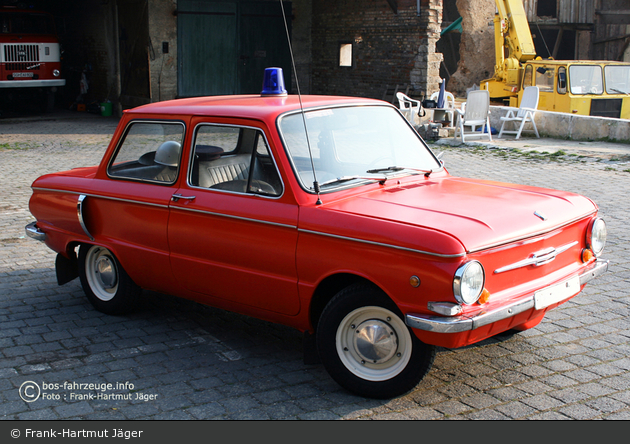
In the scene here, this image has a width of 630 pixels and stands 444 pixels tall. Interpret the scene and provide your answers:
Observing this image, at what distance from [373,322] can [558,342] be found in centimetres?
160

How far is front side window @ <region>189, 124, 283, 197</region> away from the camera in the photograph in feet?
13.0

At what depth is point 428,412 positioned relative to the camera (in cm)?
345

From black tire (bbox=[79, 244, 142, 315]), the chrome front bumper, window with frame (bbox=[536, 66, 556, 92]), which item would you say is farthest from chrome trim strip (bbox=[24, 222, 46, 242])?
window with frame (bbox=[536, 66, 556, 92])

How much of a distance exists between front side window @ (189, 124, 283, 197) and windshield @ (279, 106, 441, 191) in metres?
0.18

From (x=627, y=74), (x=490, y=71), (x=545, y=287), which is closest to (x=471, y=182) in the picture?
(x=545, y=287)

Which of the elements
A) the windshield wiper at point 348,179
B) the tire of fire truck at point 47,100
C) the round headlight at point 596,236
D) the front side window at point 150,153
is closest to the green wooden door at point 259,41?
the tire of fire truck at point 47,100

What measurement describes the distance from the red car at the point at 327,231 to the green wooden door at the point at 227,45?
14.5m

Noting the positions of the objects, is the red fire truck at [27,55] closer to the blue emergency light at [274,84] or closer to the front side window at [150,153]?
the front side window at [150,153]

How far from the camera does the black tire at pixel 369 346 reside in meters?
3.44

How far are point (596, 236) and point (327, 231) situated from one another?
71.3 inches

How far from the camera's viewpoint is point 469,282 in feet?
10.6

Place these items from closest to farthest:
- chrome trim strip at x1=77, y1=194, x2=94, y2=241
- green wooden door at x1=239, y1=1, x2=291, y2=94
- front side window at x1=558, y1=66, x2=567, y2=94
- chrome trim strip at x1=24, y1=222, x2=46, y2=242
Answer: chrome trim strip at x1=77, y1=194, x2=94, y2=241 < chrome trim strip at x1=24, y1=222, x2=46, y2=242 < front side window at x1=558, y1=66, x2=567, y2=94 < green wooden door at x1=239, y1=1, x2=291, y2=94

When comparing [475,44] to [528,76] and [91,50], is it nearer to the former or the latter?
[528,76]

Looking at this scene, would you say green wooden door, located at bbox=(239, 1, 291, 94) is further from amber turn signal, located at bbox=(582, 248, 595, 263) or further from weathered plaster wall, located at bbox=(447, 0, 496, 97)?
amber turn signal, located at bbox=(582, 248, 595, 263)
